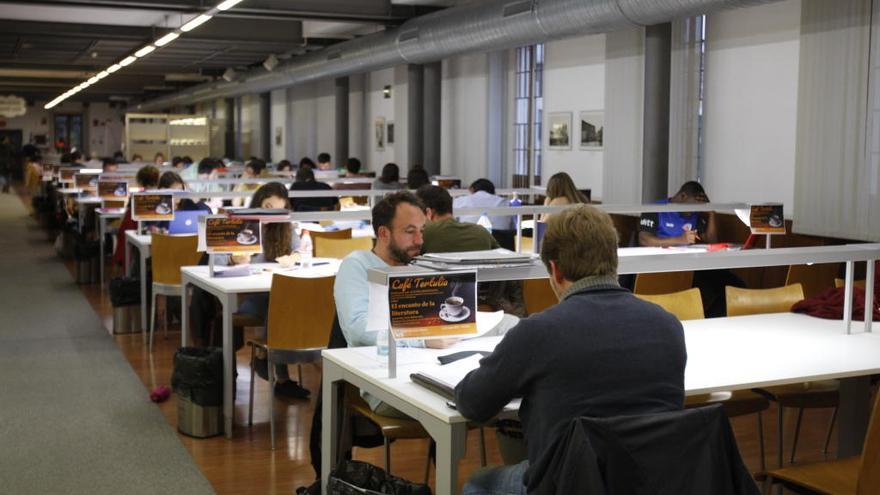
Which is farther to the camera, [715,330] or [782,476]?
[715,330]

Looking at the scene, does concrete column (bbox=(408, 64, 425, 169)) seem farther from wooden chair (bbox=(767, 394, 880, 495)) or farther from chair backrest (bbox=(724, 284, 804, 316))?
wooden chair (bbox=(767, 394, 880, 495))

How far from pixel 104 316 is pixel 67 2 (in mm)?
4368

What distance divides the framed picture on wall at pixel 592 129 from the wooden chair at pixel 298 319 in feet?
22.5

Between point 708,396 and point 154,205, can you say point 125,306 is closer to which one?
point 154,205

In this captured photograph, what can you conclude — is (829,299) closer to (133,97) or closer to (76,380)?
(76,380)

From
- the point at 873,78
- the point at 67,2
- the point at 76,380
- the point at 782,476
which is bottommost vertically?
the point at 76,380

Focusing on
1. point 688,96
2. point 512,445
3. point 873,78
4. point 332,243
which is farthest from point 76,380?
point 688,96

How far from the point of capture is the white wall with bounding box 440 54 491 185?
14.3 m

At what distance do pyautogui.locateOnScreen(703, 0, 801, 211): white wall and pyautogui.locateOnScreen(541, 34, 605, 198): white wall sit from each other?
6.73 ft

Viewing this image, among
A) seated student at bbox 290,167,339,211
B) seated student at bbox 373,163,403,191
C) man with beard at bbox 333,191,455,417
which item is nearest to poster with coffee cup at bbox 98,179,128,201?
seated student at bbox 290,167,339,211

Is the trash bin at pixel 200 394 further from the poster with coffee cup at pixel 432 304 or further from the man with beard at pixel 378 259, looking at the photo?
the poster with coffee cup at pixel 432 304

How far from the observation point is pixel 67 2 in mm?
11414

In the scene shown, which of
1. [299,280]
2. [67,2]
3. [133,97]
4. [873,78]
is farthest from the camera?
[133,97]

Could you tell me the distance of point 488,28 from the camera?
410 inches
